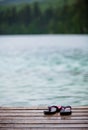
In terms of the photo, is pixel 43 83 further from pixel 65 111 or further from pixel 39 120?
pixel 39 120

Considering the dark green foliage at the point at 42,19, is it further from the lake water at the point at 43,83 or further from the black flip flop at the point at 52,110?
the black flip flop at the point at 52,110

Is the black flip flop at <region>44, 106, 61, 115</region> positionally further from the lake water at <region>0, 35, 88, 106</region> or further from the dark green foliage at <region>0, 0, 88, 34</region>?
the dark green foliage at <region>0, 0, 88, 34</region>

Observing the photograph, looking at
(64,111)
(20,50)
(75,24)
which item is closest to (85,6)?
(75,24)

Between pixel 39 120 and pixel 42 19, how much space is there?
12.3m

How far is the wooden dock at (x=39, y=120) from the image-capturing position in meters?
2.17

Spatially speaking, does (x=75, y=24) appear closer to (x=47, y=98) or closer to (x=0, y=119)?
(x=47, y=98)

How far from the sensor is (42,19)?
567 inches

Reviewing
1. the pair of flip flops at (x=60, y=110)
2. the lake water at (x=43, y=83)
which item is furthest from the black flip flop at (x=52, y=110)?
the lake water at (x=43, y=83)

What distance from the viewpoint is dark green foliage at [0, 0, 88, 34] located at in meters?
13.8

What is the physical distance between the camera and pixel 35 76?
4941 mm

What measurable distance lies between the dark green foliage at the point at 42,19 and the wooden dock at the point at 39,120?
11.3 m

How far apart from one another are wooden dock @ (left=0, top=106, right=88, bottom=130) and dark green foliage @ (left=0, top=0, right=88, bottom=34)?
11.3m

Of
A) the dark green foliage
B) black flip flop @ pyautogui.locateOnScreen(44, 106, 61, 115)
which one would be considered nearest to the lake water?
black flip flop @ pyautogui.locateOnScreen(44, 106, 61, 115)

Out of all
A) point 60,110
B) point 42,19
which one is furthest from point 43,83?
point 42,19
